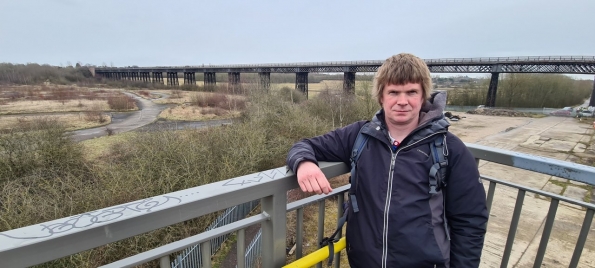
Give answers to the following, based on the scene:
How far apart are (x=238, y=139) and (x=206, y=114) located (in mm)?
17935

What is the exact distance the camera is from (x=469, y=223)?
1358 mm

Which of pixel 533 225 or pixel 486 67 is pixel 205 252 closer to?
pixel 533 225

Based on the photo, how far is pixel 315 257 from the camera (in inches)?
59.2

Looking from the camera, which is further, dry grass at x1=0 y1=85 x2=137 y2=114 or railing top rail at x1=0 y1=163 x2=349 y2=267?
dry grass at x1=0 y1=85 x2=137 y2=114

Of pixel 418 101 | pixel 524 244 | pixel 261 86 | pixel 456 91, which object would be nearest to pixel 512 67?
pixel 456 91

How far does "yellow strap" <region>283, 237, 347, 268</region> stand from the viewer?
4.70ft

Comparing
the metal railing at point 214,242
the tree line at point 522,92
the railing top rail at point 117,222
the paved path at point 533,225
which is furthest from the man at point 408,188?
the tree line at point 522,92

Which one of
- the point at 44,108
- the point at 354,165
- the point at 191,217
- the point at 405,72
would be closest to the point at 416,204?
the point at 354,165

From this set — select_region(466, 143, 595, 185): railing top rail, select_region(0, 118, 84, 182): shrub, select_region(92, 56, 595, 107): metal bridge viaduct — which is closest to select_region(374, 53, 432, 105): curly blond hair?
select_region(466, 143, 595, 185): railing top rail

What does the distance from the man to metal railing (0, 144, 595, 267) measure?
0.56 feet

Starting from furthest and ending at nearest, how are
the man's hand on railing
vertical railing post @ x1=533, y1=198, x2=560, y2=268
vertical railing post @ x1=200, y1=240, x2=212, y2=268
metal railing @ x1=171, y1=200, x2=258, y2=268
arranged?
metal railing @ x1=171, y1=200, x2=258, y2=268, vertical railing post @ x1=533, y1=198, x2=560, y2=268, the man's hand on railing, vertical railing post @ x1=200, y1=240, x2=212, y2=268

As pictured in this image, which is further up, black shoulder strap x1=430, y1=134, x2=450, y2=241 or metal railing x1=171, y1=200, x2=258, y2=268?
black shoulder strap x1=430, y1=134, x2=450, y2=241

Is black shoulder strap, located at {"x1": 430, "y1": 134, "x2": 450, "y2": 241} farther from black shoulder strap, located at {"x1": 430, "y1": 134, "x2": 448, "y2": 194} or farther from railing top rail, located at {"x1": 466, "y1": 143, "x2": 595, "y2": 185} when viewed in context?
railing top rail, located at {"x1": 466, "y1": 143, "x2": 595, "y2": 185}

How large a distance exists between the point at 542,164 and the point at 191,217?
1856 mm
